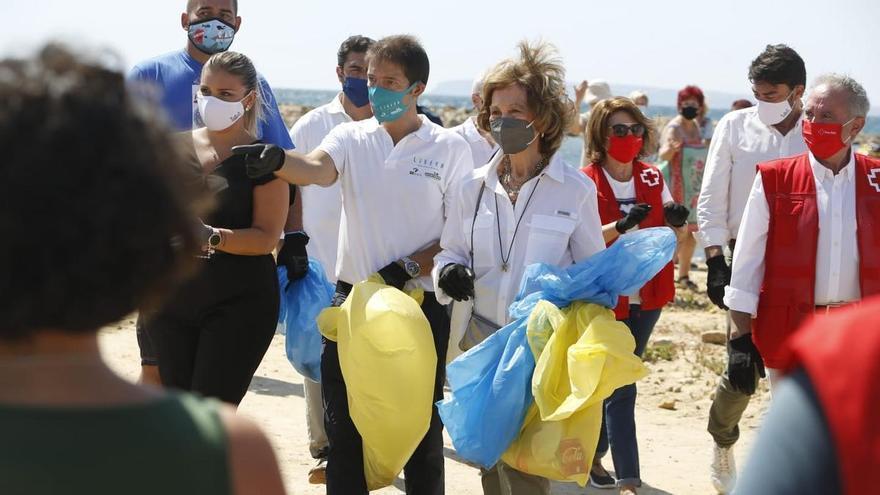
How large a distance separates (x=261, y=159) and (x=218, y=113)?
1.32ft

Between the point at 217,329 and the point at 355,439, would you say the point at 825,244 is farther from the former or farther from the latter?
the point at 217,329

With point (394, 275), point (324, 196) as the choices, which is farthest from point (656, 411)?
point (394, 275)

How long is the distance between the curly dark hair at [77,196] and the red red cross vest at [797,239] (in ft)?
12.6

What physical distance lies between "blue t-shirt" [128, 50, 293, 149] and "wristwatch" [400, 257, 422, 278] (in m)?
0.77

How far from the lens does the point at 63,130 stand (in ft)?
5.18

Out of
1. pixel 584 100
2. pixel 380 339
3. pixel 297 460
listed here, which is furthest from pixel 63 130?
pixel 584 100

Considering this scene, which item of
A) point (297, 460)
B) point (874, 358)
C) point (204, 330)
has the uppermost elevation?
point (874, 358)

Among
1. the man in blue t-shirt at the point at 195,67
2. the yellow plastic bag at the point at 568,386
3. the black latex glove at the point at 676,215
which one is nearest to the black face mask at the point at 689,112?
the black latex glove at the point at 676,215

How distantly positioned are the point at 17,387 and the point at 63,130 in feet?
1.14

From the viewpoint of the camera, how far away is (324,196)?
682 centimetres

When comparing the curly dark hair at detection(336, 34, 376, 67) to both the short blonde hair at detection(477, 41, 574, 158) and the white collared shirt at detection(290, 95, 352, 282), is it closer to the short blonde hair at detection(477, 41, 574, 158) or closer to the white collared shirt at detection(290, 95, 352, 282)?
the white collared shirt at detection(290, 95, 352, 282)

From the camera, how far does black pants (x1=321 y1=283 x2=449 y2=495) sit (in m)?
4.96

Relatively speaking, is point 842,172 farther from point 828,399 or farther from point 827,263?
point 828,399

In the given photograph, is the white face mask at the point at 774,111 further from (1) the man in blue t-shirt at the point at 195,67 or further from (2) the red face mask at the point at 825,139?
(1) the man in blue t-shirt at the point at 195,67
